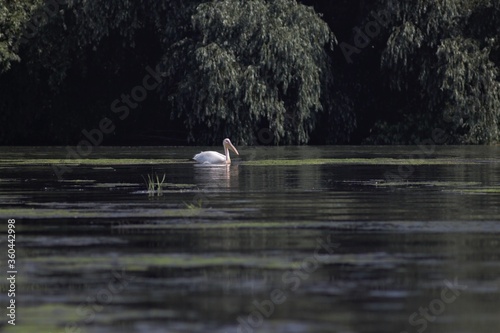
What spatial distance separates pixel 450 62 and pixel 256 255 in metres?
34.1

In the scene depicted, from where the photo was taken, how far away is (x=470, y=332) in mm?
8594

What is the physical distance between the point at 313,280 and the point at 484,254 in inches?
88.4

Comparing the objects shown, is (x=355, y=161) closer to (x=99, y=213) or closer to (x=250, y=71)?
(x=250, y=71)

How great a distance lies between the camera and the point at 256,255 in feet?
40.9

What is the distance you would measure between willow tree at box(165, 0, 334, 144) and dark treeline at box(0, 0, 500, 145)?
0.05m

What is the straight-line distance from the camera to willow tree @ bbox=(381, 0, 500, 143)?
1804 inches

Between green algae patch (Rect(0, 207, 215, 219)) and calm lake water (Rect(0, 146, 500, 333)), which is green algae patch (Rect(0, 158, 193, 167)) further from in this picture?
green algae patch (Rect(0, 207, 215, 219))

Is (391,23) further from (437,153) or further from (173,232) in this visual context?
(173,232)

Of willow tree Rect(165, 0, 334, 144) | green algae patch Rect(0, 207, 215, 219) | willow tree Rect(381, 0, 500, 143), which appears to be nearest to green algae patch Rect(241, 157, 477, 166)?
willow tree Rect(165, 0, 334, 144)

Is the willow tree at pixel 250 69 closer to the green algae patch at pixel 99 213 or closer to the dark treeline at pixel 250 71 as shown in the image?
the dark treeline at pixel 250 71

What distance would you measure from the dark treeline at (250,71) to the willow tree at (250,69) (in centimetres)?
5

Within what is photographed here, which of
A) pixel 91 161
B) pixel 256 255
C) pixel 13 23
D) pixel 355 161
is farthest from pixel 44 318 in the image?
pixel 13 23

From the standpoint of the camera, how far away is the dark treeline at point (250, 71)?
44.9 metres

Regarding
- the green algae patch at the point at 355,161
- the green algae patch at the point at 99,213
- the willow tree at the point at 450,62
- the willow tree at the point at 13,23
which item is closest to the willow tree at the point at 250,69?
the willow tree at the point at 450,62
